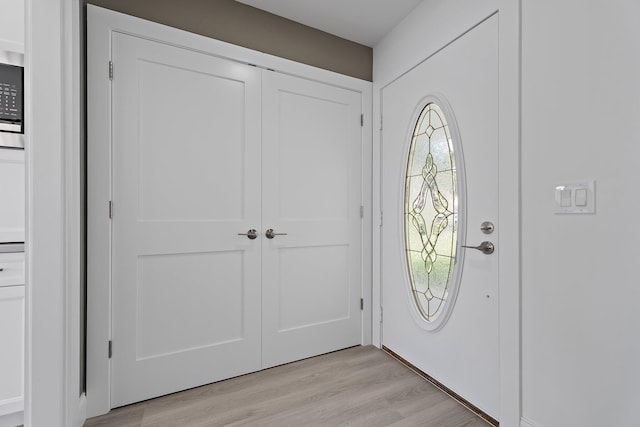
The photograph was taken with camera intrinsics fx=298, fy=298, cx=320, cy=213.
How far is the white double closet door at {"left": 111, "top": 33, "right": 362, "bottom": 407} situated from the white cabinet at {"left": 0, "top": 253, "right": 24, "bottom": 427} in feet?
1.28

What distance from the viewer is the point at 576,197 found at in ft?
4.01

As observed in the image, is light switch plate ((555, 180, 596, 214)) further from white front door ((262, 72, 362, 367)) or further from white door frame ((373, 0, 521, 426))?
white front door ((262, 72, 362, 367))

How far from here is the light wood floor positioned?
1.59 m

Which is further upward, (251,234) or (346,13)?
(346,13)

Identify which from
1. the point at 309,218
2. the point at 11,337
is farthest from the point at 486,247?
the point at 11,337

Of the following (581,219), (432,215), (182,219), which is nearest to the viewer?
(581,219)

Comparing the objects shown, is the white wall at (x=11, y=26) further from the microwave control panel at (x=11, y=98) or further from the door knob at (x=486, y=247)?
the door knob at (x=486, y=247)

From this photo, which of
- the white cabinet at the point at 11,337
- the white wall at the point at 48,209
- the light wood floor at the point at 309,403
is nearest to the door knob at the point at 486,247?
the light wood floor at the point at 309,403

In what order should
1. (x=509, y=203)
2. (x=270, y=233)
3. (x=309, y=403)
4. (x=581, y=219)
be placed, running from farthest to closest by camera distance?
(x=270, y=233), (x=309, y=403), (x=509, y=203), (x=581, y=219)

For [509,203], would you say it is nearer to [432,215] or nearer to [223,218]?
[432,215]

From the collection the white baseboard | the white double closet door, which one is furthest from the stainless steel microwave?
the white baseboard

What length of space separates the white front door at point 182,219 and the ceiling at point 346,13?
50 cm

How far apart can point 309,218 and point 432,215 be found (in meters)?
0.89

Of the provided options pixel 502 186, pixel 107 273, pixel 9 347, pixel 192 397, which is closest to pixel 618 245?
pixel 502 186
